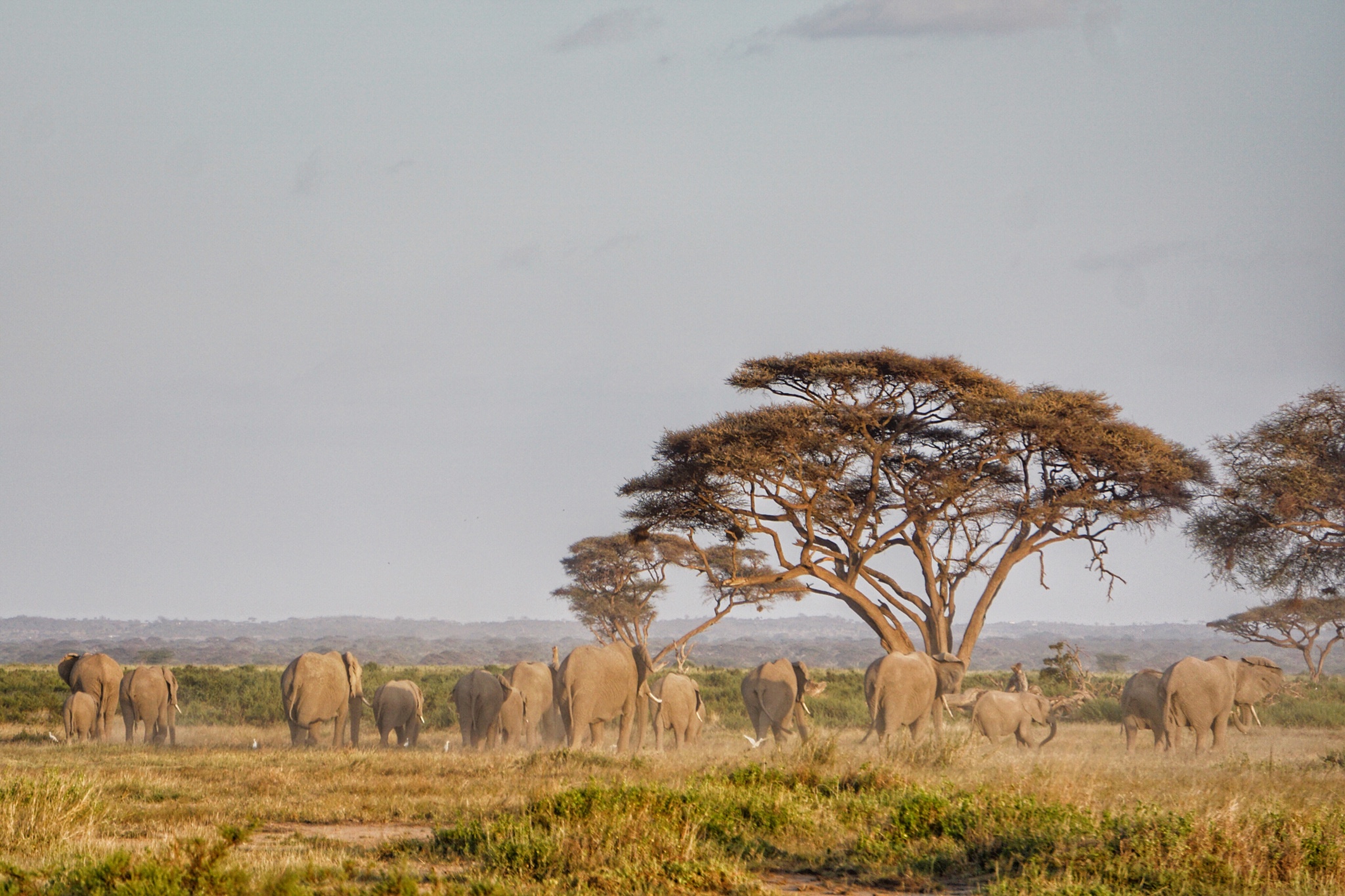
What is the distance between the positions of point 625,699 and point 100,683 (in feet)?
34.8

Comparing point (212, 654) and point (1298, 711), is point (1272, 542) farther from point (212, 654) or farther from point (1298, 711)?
point (212, 654)

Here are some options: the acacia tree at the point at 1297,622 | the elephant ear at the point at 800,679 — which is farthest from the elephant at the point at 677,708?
the acacia tree at the point at 1297,622

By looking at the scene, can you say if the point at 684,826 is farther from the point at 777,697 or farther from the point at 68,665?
the point at 68,665

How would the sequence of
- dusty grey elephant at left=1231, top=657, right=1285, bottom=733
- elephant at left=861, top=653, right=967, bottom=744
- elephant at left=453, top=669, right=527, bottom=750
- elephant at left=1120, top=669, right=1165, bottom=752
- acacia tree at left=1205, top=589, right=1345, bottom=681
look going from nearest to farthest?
1. elephant at left=861, top=653, right=967, bottom=744
2. elephant at left=1120, top=669, right=1165, bottom=752
3. elephant at left=453, top=669, right=527, bottom=750
4. dusty grey elephant at left=1231, top=657, right=1285, bottom=733
5. acacia tree at left=1205, top=589, right=1345, bottom=681

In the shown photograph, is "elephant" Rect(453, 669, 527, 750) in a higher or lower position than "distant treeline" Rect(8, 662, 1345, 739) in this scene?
higher

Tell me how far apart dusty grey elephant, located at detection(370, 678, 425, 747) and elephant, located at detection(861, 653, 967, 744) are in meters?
8.40

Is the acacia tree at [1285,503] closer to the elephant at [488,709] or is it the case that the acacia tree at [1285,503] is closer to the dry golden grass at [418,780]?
the dry golden grass at [418,780]

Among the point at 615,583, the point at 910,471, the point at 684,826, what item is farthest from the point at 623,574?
the point at 684,826

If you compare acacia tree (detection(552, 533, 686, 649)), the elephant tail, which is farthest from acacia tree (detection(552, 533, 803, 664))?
the elephant tail

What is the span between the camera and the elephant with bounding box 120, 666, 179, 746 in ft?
75.5

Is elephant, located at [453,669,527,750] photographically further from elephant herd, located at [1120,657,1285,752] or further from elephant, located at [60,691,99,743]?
elephant herd, located at [1120,657,1285,752]

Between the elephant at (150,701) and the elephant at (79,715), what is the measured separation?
1.93 ft

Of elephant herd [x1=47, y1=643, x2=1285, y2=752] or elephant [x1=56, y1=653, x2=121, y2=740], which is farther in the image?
elephant [x1=56, y1=653, x2=121, y2=740]

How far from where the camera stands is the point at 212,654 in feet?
479
